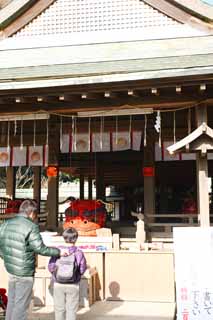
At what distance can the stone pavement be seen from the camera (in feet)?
19.7

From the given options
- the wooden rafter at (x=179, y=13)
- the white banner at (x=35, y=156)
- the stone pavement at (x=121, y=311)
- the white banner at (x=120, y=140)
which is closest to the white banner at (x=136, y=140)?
the white banner at (x=120, y=140)

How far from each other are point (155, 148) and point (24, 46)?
3.80m

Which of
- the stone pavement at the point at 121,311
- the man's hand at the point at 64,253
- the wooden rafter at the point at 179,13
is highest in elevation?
the wooden rafter at the point at 179,13

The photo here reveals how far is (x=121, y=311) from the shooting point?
635 centimetres

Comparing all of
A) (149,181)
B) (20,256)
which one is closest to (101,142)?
(149,181)

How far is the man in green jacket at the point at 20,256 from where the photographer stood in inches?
184

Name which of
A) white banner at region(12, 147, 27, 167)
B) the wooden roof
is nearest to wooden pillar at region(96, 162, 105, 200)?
white banner at region(12, 147, 27, 167)

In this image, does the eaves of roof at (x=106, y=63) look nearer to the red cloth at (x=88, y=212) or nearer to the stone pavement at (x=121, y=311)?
the red cloth at (x=88, y=212)

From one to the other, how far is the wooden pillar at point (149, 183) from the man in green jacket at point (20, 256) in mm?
4538

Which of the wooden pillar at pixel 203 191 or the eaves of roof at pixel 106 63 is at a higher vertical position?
the eaves of roof at pixel 106 63

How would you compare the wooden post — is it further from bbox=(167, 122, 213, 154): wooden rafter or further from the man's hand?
the man's hand

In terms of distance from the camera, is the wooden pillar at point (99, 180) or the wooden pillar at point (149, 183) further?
the wooden pillar at point (99, 180)

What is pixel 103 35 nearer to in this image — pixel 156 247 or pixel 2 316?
pixel 156 247

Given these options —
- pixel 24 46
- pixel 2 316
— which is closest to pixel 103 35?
pixel 24 46
